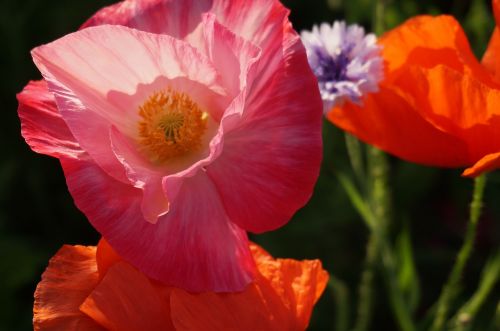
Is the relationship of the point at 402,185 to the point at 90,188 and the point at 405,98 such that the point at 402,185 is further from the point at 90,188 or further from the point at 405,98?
the point at 90,188

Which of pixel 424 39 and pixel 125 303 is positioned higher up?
pixel 424 39

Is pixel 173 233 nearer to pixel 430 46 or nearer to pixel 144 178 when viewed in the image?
pixel 144 178

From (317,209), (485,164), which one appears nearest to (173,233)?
(485,164)

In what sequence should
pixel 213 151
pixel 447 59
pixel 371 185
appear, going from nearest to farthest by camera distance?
pixel 213 151
pixel 447 59
pixel 371 185

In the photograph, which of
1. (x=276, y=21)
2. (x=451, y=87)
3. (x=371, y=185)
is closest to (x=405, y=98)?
(x=451, y=87)

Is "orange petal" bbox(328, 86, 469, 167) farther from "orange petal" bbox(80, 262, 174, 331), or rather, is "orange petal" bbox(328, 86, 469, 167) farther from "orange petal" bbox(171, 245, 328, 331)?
"orange petal" bbox(80, 262, 174, 331)

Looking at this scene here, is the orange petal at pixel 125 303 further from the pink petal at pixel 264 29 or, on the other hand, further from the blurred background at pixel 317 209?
the blurred background at pixel 317 209
